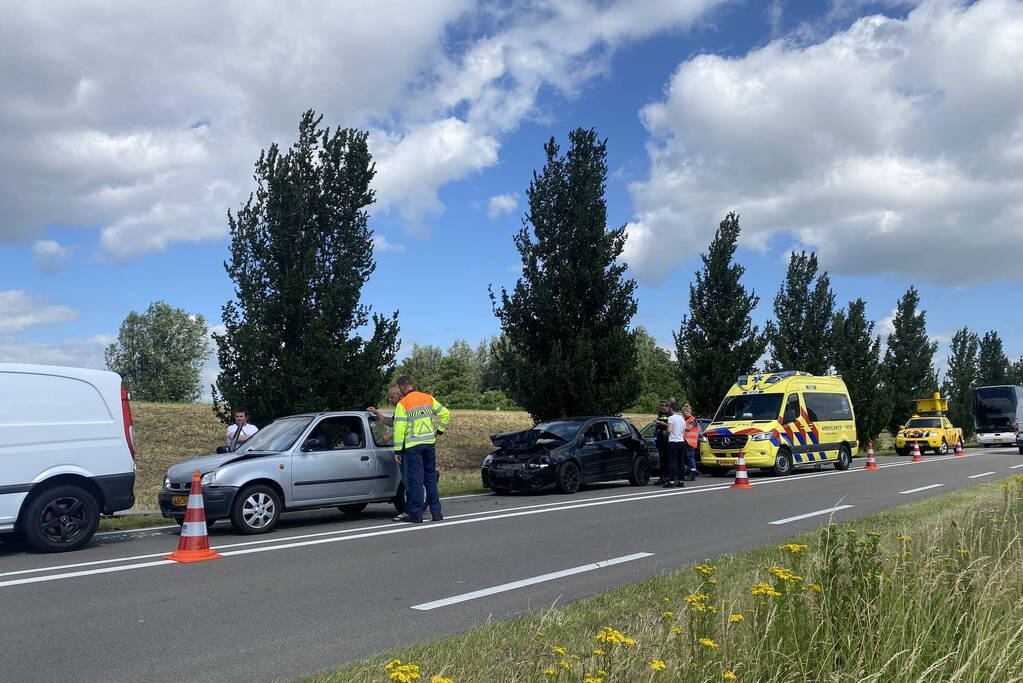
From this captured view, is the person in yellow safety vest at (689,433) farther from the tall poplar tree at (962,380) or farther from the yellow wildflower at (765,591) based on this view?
the tall poplar tree at (962,380)

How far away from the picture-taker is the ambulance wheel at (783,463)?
20122mm

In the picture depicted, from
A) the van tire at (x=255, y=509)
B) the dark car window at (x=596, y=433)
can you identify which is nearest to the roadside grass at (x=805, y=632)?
the van tire at (x=255, y=509)

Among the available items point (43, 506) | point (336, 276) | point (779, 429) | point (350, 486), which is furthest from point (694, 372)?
point (43, 506)

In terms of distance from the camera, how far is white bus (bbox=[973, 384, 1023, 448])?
141 feet

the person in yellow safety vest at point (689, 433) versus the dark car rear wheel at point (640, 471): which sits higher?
the person in yellow safety vest at point (689, 433)

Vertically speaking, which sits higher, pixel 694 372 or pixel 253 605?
pixel 694 372

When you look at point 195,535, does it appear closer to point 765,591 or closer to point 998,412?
point 765,591

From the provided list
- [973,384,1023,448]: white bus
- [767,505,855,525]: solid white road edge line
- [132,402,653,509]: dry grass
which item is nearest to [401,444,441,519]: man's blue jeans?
[767,505,855,525]: solid white road edge line

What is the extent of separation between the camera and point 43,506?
28.9 ft

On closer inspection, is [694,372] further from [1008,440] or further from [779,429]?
[1008,440]

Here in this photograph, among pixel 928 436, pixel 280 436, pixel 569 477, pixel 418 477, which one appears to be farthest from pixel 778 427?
pixel 928 436

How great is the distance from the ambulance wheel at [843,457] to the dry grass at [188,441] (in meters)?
10.2

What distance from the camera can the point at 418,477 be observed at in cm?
1075

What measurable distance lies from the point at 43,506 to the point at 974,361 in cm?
7206
